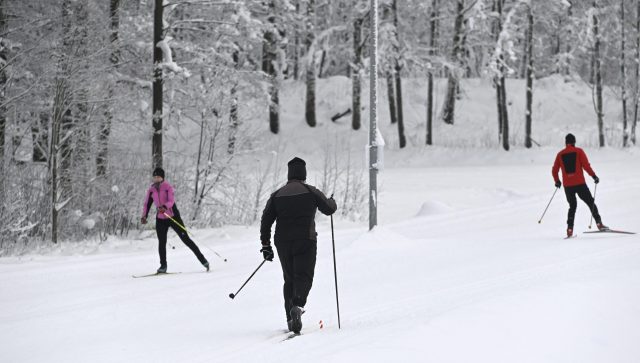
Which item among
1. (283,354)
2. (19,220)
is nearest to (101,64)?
(19,220)

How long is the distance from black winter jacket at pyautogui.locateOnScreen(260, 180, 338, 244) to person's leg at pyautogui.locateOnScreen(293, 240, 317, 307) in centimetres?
11

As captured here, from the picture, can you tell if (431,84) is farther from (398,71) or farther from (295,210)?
(295,210)

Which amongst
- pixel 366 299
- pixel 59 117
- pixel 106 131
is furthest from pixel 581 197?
pixel 106 131

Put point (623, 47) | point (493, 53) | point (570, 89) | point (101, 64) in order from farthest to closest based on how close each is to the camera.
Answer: point (570, 89), point (623, 47), point (493, 53), point (101, 64)

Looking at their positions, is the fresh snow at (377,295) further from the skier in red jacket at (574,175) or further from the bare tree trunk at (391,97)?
the bare tree trunk at (391,97)

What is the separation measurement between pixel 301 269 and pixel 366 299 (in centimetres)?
220

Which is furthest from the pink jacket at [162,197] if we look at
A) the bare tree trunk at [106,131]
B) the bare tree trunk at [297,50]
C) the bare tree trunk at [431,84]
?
the bare tree trunk at [431,84]

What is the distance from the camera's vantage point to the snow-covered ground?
20.6ft

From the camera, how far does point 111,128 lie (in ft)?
57.8

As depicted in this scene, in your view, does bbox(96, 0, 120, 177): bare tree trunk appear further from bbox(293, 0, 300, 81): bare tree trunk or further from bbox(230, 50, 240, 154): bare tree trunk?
bbox(293, 0, 300, 81): bare tree trunk

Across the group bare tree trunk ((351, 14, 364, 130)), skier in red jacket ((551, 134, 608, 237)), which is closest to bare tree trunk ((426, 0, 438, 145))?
bare tree trunk ((351, 14, 364, 130))

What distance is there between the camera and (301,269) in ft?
23.7

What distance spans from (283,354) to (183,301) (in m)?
3.66

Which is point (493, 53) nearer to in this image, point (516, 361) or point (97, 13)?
point (97, 13)
